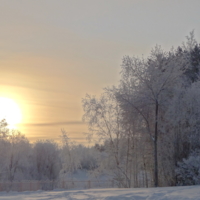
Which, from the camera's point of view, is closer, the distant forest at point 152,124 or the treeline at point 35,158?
the distant forest at point 152,124

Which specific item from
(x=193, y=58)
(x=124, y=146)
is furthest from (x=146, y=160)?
(x=193, y=58)

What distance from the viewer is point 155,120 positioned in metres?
30.9

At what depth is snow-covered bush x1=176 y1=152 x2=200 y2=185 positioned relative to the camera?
28.9 meters

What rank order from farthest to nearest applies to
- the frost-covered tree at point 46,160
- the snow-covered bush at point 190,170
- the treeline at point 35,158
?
the frost-covered tree at point 46,160 < the treeline at point 35,158 < the snow-covered bush at point 190,170

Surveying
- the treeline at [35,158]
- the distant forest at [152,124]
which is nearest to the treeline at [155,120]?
the distant forest at [152,124]

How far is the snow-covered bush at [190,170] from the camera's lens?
28.9 metres

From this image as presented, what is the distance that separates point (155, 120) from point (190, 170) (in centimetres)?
542

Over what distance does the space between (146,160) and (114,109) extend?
6.57 m

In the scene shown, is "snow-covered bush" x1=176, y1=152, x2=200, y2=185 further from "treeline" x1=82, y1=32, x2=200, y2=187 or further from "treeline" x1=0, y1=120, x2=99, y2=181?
"treeline" x1=0, y1=120, x2=99, y2=181

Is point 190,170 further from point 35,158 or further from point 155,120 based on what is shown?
point 35,158

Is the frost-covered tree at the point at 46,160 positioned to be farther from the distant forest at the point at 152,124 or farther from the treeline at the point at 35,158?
the distant forest at the point at 152,124

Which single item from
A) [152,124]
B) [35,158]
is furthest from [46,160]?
[152,124]

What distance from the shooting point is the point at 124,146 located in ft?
121

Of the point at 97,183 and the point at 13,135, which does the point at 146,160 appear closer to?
the point at 97,183
